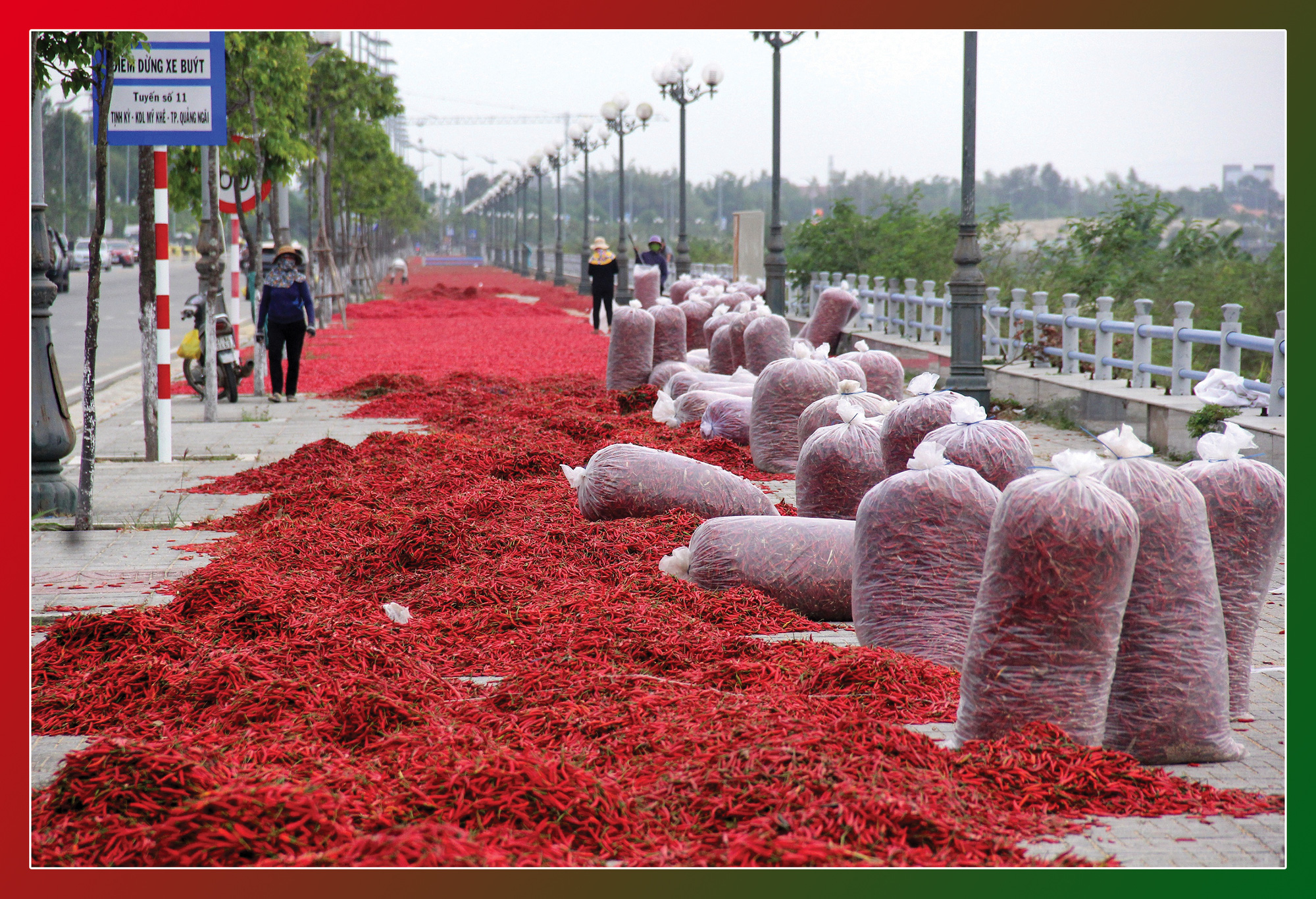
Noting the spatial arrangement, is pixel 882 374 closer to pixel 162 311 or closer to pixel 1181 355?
pixel 1181 355

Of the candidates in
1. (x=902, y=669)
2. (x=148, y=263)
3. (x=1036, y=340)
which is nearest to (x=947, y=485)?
(x=902, y=669)

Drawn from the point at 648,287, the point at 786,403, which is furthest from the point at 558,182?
the point at 786,403

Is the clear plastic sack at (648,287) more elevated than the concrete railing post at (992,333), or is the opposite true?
the clear plastic sack at (648,287)

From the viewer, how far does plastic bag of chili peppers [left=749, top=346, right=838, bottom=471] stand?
405 inches

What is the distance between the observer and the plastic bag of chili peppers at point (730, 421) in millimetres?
11430

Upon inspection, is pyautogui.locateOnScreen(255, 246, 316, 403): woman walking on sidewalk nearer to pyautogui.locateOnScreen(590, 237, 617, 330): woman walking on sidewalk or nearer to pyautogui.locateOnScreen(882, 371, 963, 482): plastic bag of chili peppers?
pyautogui.locateOnScreen(882, 371, 963, 482): plastic bag of chili peppers

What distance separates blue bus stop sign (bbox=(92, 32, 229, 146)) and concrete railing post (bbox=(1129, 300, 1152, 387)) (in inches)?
349

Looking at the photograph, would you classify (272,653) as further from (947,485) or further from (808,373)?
(808,373)

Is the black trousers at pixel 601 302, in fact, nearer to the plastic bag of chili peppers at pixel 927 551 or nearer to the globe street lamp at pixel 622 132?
the globe street lamp at pixel 622 132

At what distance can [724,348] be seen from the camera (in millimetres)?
15297

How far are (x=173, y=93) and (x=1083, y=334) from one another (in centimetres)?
1360

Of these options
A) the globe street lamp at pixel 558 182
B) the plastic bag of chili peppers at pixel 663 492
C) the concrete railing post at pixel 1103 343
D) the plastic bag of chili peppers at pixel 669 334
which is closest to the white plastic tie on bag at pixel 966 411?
the plastic bag of chili peppers at pixel 663 492

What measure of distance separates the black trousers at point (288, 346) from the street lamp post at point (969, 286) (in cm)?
756

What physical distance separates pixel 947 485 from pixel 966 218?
31.0 ft
